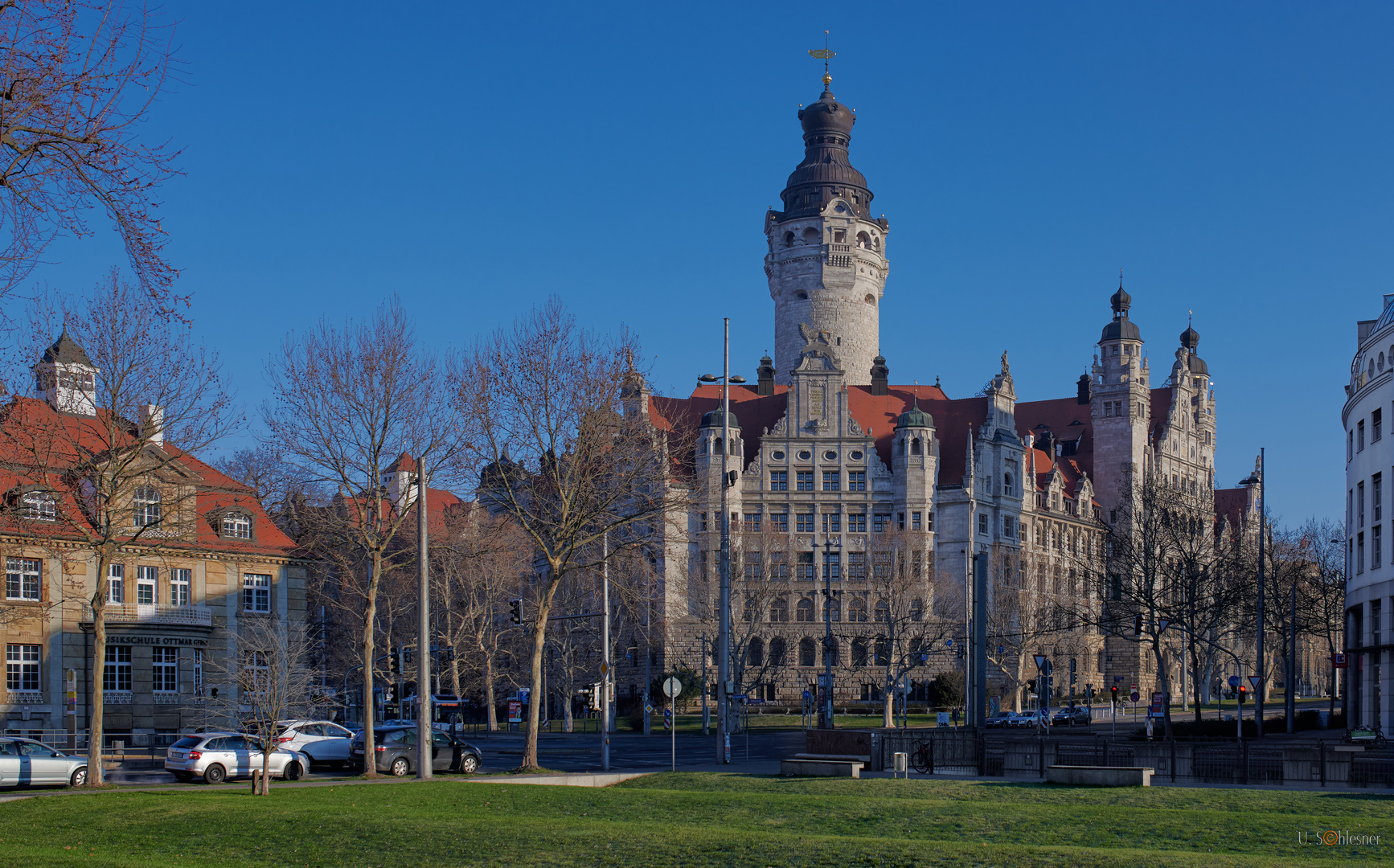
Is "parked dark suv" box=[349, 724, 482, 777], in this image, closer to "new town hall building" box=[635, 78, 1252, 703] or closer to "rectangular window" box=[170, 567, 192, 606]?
"rectangular window" box=[170, 567, 192, 606]

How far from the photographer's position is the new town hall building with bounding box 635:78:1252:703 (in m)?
99.9

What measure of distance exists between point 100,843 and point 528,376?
20.6 m

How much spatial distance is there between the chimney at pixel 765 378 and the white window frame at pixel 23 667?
242 feet

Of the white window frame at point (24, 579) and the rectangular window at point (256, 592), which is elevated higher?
the white window frame at point (24, 579)

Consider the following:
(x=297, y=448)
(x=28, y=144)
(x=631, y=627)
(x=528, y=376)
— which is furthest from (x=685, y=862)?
(x=631, y=627)

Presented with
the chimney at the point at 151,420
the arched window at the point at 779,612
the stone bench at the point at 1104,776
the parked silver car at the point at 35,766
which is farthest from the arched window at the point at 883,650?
the parked silver car at the point at 35,766

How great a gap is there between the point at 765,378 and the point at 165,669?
71338 mm

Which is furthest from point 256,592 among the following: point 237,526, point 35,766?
point 35,766

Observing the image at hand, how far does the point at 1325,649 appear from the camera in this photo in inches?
5482

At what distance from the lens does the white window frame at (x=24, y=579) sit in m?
50.8

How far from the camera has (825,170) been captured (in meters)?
127

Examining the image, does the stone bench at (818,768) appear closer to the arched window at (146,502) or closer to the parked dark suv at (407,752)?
the parked dark suv at (407,752)

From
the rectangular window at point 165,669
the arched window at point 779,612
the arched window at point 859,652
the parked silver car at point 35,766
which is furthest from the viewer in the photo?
the arched window at point 779,612

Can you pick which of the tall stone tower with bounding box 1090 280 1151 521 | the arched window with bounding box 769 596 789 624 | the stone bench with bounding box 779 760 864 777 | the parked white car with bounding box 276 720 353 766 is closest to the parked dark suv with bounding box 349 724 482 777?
the parked white car with bounding box 276 720 353 766
